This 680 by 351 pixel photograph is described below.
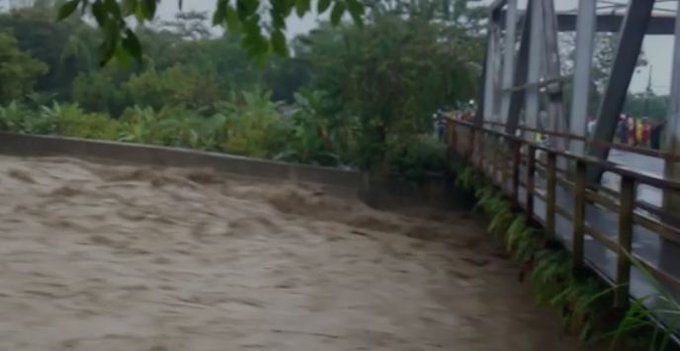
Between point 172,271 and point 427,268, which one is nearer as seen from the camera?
Answer: point 172,271

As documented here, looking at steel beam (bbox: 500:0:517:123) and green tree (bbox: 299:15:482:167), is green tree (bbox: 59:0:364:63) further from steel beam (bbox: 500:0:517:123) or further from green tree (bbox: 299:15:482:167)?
green tree (bbox: 299:15:482:167)

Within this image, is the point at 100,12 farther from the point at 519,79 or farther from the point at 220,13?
the point at 519,79

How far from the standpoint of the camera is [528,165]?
852 cm

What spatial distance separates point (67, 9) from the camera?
2.38m

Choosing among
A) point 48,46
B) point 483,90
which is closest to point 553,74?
point 483,90

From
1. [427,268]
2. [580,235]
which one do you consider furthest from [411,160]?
[580,235]

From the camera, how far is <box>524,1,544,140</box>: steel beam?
531 inches

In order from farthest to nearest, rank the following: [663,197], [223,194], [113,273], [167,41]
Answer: [167,41] < [223,194] < [113,273] < [663,197]

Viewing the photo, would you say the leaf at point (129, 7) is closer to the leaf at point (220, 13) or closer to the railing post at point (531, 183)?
the leaf at point (220, 13)

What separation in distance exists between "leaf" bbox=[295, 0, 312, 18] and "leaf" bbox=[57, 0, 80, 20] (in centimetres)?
65

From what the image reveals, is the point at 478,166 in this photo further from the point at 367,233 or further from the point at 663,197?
the point at 663,197

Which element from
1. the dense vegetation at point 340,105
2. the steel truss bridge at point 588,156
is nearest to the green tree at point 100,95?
the dense vegetation at point 340,105

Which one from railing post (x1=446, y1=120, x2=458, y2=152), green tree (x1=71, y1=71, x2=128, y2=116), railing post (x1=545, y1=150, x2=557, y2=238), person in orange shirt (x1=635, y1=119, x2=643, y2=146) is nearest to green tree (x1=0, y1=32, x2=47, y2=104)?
green tree (x1=71, y1=71, x2=128, y2=116)

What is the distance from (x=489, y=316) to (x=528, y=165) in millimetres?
1324
